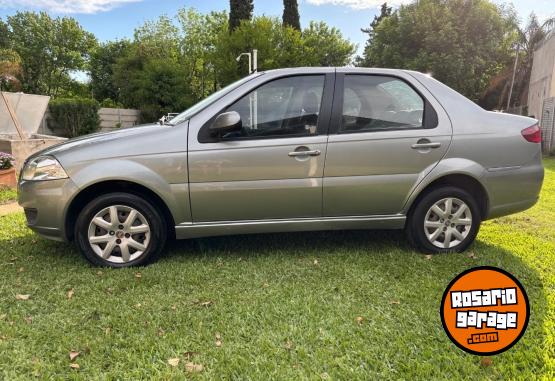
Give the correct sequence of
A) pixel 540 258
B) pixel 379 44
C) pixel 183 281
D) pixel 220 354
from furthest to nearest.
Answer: pixel 379 44 < pixel 540 258 < pixel 183 281 < pixel 220 354

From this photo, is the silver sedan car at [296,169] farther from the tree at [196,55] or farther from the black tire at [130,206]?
the tree at [196,55]

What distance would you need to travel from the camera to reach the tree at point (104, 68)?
36.8 metres

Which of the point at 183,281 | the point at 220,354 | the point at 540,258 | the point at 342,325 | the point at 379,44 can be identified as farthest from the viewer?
the point at 379,44

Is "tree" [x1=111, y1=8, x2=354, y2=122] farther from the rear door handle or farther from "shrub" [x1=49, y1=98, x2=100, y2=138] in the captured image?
the rear door handle

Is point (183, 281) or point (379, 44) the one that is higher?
point (379, 44)

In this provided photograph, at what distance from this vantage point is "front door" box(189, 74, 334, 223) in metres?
3.59

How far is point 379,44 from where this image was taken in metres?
25.1

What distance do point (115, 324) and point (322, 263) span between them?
177cm

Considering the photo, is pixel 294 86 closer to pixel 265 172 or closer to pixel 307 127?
pixel 307 127

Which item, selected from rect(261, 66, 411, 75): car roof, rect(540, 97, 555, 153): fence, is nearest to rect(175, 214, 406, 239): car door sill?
rect(261, 66, 411, 75): car roof

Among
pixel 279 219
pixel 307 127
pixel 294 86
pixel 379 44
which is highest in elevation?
pixel 379 44

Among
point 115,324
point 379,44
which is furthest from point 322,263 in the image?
point 379,44

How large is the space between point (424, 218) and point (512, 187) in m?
0.85

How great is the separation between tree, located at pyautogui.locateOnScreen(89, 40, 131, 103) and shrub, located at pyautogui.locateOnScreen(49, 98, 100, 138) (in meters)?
19.5
